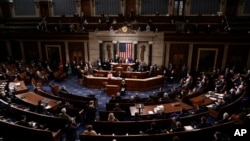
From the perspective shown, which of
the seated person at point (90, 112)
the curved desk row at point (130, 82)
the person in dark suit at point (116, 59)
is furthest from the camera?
the person in dark suit at point (116, 59)

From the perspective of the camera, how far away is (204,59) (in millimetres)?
17062

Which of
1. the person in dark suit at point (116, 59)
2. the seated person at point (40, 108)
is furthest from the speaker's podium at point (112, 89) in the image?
the seated person at point (40, 108)

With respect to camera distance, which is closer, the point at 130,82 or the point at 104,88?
the point at 104,88

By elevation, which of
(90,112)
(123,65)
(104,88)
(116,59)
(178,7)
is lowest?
(104,88)

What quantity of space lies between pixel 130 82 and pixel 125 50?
167 inches

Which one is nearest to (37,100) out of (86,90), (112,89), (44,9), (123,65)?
(86,90)

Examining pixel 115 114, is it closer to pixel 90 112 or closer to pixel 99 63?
pixel 90 112

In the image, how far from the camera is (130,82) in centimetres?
1458

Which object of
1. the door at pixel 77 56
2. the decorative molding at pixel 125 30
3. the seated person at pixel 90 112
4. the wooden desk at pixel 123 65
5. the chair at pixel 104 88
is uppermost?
the decorative molding at pixel 125 30

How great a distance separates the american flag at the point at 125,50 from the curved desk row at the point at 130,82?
3.83 metres

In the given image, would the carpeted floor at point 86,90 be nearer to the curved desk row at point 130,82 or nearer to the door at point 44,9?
the curved desk row at point 130,82

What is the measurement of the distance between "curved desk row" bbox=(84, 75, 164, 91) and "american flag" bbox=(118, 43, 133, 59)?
383 cm

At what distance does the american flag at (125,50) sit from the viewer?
17.9 meters

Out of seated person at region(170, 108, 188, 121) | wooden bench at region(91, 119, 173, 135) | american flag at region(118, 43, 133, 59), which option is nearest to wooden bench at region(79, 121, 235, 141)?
wooden bench at region(91, 119, 173, 135)
